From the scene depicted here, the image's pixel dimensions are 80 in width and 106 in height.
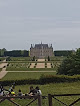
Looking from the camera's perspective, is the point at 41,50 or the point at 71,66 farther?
the point at 41,50

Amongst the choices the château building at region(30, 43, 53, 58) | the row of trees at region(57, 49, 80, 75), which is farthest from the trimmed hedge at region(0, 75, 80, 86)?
the château building at region(30, 43, 53, 58)

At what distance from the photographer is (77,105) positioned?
31.7 feet

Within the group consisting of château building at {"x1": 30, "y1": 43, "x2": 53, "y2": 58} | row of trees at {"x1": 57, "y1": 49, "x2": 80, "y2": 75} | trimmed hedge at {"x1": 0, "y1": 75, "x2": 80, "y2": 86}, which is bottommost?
trimmed hedge at {"x1": 0, "y1": 75, "x2": 80, "y2": 86}

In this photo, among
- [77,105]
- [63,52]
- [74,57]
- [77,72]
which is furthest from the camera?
[63,52]

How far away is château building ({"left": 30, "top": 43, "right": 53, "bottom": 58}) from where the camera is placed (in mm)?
137750

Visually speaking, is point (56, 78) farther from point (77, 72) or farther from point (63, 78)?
point (77, 72)

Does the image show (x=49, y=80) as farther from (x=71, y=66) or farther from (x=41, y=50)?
(x=41, y=50)

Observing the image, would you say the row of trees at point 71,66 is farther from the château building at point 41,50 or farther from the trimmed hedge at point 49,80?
the château building at point 41,50

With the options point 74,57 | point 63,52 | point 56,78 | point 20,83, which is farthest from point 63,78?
point 63,52

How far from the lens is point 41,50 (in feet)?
450

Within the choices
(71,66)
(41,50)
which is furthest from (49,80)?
(41,50)

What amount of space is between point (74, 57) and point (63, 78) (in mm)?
9996

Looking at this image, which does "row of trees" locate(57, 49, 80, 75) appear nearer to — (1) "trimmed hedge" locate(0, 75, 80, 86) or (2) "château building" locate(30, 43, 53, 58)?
(1) "trimmed hedge" locate(0, 75, 80, 86)

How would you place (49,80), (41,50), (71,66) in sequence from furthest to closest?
(41,50) < (71,66) < (49,80)
